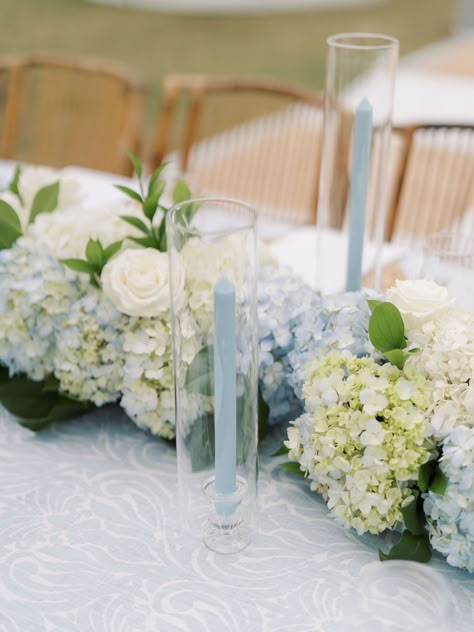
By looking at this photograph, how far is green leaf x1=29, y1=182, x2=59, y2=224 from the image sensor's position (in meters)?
1.07

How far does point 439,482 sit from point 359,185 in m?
0.41

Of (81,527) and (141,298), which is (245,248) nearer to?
(141,298)

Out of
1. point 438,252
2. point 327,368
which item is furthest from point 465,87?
point 327,368

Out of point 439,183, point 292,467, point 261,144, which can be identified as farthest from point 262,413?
point 261,144

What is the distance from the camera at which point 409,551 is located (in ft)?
2.51

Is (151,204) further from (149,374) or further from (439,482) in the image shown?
(439,482)

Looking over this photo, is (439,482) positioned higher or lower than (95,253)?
lower

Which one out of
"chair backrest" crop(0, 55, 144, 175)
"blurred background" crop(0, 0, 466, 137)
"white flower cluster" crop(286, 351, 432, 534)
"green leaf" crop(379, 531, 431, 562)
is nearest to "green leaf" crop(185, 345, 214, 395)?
"white flower cluster" crop(286, 351, 432, 534)

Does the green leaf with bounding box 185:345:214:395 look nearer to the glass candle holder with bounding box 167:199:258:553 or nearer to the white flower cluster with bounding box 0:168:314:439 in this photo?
the glass candle holder with bounding box 167:199:258:553

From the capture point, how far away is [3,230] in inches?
39.3

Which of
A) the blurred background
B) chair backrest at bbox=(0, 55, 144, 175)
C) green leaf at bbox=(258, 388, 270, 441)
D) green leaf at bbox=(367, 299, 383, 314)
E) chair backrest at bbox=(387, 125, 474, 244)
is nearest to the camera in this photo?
green leaf at bbox=(367, 299, 383, 314)

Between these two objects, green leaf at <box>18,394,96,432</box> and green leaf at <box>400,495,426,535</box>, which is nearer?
green leaf at <box>400,495,426,535</box>

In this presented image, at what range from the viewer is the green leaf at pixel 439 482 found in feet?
2.38

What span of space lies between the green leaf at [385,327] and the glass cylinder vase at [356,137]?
0.24m
